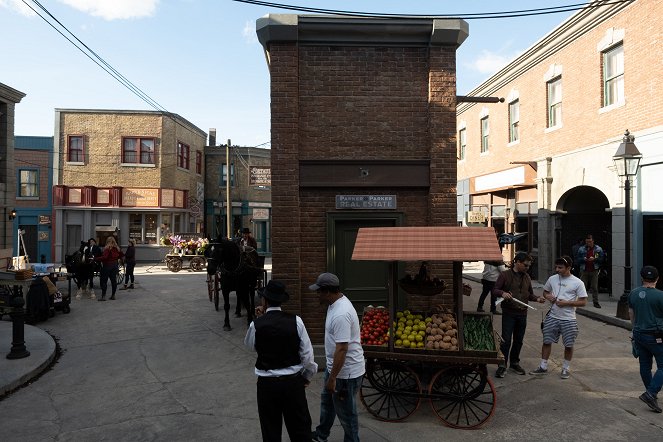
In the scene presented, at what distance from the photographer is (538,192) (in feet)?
50.9

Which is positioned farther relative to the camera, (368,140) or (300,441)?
(368,140)

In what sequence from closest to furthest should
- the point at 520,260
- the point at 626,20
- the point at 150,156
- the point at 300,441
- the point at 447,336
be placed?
the point at 300,441 < the point at 447,336 < the point at 520,260 < the point at 626,20 < the point at 150,156

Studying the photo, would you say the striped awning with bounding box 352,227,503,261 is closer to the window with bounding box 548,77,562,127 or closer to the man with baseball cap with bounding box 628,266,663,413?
the man with baseball cap with bounding box 628,266,663,413

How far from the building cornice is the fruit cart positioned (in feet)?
36.7

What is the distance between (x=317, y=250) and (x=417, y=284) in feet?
7.65

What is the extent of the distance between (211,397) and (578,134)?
44.5 ft

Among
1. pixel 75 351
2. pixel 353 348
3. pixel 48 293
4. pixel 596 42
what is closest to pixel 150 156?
pixel 48 293

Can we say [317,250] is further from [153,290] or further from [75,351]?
[153,290]

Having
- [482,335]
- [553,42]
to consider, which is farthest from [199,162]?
[482,335]

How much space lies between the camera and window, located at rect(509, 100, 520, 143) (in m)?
17.3

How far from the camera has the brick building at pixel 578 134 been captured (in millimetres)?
11070

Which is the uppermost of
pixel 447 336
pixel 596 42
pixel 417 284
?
pixel 596 42

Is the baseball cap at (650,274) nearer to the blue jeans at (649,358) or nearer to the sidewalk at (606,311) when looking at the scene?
the blue jeans at (649,358)

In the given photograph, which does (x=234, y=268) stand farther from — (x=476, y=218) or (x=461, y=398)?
(x=476, y=218)
